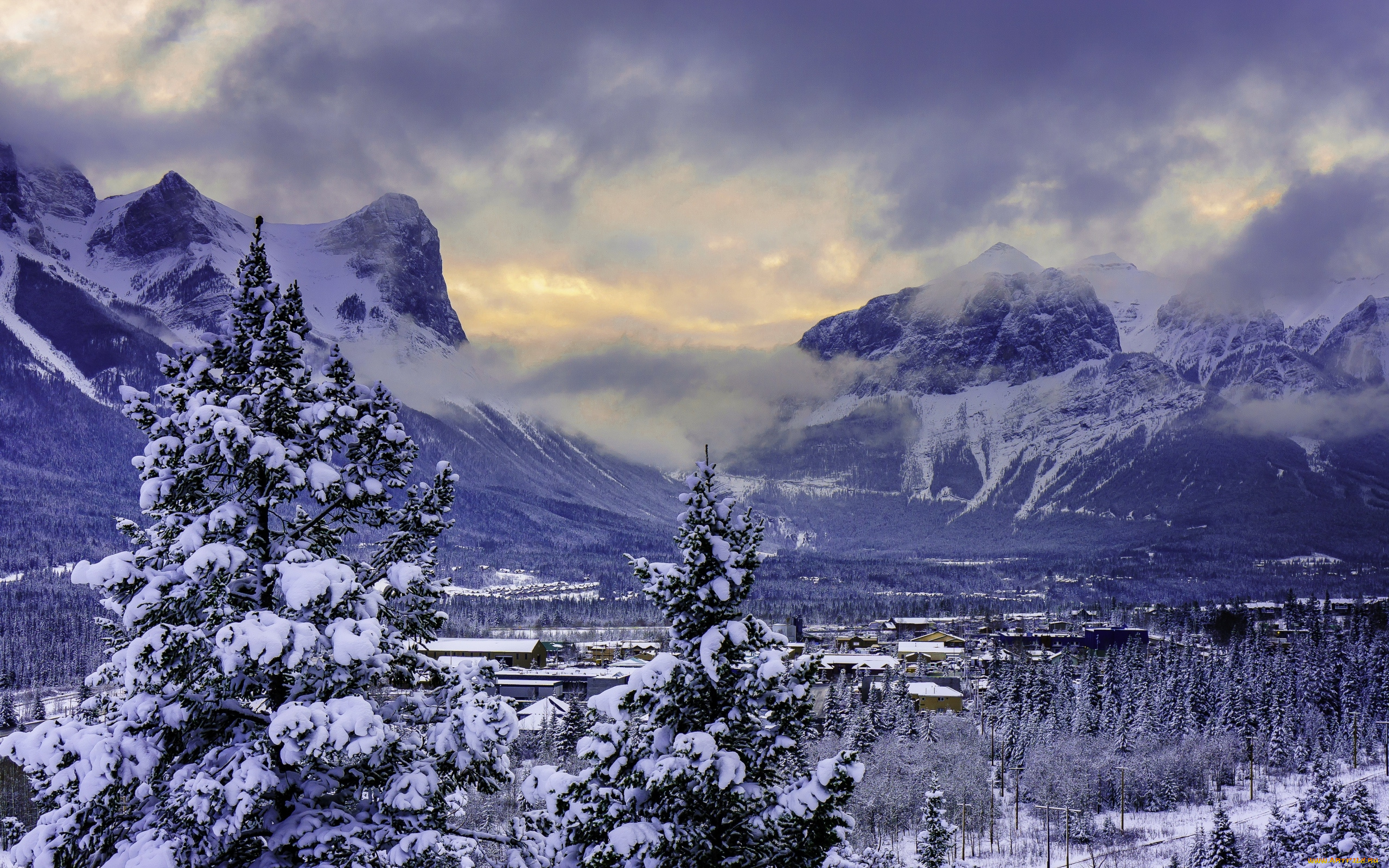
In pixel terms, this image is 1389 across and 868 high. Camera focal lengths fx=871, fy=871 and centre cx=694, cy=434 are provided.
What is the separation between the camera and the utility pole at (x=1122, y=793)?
7396 centimetres

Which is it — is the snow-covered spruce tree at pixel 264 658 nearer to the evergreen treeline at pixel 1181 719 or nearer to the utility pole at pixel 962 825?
the utility pole at pixel 962 825

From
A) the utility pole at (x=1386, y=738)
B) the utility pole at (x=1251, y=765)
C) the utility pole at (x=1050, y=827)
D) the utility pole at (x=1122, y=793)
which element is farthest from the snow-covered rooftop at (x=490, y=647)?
the utility pole at (x=1386, y=738)

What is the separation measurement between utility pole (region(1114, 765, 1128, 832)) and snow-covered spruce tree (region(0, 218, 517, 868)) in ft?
254

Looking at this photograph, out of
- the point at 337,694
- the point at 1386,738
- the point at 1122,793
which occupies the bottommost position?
the point at 1122,793

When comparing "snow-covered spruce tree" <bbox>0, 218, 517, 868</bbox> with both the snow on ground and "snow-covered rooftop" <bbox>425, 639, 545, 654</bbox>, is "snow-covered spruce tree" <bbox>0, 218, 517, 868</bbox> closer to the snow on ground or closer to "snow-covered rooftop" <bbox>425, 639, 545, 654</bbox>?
the snow on ground

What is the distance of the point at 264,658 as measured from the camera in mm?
10258

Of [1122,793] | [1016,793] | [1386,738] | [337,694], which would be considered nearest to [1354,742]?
[1386,738]

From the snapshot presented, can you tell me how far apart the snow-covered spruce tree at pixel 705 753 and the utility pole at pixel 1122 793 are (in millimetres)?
73697

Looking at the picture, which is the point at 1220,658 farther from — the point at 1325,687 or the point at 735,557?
the point at 735,557

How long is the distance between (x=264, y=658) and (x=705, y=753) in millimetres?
Result: 6069

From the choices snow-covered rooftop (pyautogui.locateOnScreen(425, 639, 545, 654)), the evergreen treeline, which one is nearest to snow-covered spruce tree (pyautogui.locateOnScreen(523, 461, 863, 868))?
the evergreen treeline

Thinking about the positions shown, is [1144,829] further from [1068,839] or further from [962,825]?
[962,825]

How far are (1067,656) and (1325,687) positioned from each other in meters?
30.6

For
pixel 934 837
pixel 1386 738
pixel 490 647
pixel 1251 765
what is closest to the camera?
pixel 934 837
